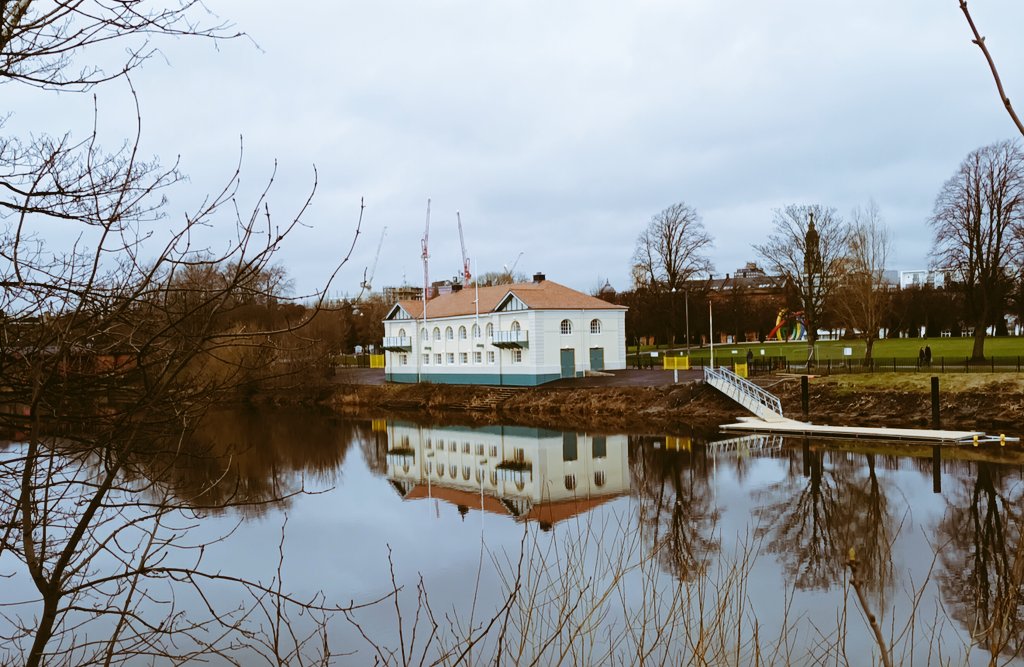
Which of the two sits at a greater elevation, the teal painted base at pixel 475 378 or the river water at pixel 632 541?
the teal painted base at pixel 475 378

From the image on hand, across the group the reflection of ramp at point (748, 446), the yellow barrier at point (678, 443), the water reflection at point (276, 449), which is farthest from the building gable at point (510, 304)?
the reflection of ramp at point (748, 446)

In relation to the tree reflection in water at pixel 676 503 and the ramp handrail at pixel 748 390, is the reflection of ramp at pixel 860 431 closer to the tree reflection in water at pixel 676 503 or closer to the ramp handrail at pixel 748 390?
the ramp handrail at pixel 748 390

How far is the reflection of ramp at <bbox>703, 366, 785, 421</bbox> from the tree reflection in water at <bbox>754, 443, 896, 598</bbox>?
26.4 feet

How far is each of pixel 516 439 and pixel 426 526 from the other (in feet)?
47.8

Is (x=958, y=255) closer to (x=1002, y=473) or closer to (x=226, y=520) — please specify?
(x=1002, y=473)

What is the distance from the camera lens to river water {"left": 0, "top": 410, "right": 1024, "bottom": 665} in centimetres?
908

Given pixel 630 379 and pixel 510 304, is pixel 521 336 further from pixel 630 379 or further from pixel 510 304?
pixel 630 379

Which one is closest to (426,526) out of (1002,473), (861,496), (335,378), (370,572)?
(370,572)

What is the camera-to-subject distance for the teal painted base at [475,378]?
4562 centimetres

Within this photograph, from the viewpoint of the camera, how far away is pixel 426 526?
18734 millimetres

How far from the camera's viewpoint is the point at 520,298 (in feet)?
152

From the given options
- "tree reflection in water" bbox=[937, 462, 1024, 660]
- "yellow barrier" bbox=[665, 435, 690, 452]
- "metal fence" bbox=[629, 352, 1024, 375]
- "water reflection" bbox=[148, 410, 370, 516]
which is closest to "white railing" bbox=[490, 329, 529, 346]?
"water reflection" bbox=[148, 410, 370, 516]

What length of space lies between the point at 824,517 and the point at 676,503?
10.6ft

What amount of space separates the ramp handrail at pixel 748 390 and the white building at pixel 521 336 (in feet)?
32.3
